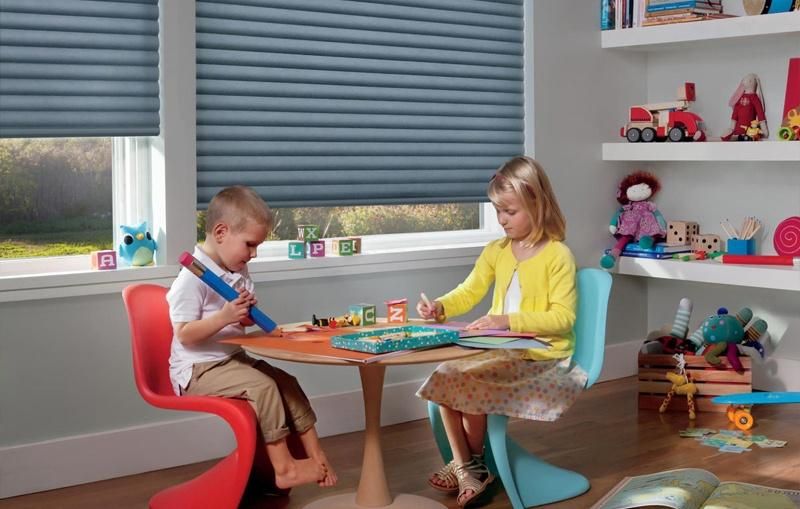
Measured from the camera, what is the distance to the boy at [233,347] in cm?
264

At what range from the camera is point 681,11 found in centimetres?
422

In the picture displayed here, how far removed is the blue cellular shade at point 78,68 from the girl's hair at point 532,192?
110 cm

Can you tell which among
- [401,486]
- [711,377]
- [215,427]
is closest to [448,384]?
[401,486]

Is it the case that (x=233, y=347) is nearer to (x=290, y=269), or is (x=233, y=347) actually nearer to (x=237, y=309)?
(x=237, y=309)

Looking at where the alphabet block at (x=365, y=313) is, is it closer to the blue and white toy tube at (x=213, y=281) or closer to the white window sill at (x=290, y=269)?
the blue and white toy tube at (x=213, y=281)

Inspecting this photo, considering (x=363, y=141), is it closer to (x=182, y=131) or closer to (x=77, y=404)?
(x=182, y=131)

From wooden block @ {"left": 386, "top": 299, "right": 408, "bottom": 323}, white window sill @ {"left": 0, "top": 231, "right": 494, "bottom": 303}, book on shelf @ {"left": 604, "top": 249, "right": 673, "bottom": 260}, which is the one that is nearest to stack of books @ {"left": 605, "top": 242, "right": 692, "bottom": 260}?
book on shelf @ {"left": 604, "top": 249, "right": 673, "bottom": 260}

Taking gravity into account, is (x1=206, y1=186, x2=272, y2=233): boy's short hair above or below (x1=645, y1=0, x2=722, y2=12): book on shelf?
below

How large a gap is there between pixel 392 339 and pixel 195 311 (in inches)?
21.5

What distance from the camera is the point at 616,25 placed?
4.50m

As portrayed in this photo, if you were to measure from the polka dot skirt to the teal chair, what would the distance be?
0.05 meters

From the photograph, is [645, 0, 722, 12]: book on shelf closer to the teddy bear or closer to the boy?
the teddy bear

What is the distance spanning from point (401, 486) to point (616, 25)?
2340 mm

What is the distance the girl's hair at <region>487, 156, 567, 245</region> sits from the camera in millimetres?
2984
